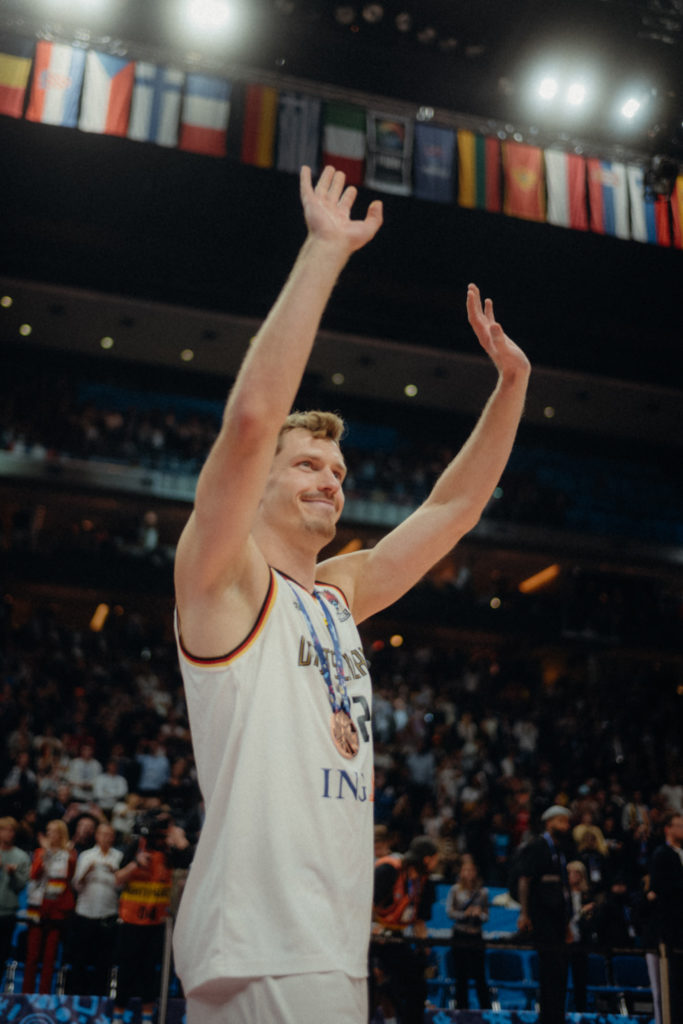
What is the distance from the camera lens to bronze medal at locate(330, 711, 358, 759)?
173cm

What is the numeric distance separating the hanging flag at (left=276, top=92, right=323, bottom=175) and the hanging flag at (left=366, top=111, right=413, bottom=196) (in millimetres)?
576

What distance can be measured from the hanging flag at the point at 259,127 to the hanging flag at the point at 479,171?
2037mm

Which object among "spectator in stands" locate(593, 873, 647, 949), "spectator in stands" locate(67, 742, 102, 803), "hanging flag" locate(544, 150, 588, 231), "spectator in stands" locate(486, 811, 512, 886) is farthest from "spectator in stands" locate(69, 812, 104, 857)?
"hanging flag" locate(544, 150, 588, 231)

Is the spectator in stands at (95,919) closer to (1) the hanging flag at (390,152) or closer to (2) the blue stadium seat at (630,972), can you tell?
(2) the blue stadium seat at (630,972)

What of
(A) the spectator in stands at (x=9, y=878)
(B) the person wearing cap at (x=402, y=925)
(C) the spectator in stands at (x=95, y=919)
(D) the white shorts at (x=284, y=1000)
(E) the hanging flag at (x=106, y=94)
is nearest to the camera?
(D) the white shorts at (x=284, y=1000)

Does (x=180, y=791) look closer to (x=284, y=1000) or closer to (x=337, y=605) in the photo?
(x=337, y=605)

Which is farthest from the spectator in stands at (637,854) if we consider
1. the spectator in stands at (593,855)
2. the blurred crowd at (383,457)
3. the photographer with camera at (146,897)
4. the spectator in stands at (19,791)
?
the blurred crowd at (383,457)

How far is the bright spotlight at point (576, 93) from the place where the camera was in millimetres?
8633

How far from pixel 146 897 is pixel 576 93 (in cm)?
821

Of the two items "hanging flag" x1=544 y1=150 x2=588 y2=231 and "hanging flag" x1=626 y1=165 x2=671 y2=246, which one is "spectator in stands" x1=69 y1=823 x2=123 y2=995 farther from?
"hanging flag" x1=626 y1=165 x2=671 y2=246

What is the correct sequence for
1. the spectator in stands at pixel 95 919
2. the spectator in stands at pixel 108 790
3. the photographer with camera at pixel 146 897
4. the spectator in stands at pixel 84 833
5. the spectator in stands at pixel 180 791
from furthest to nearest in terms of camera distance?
the spectator in stands at pixel 108 790, the spectator in stands at pixel 180 791, the spectator in stands at pixel 84 833, the spectator in stands at pixel 95 919, the photographer with camera at pixel 146 897

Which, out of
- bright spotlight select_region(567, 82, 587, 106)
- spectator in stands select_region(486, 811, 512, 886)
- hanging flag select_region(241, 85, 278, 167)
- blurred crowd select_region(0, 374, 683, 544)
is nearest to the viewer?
bright spotlight select_region(567, 82, 587, 106)

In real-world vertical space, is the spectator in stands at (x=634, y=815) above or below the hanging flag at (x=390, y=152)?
below

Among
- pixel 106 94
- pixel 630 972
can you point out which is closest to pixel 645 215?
pixel 106 94
